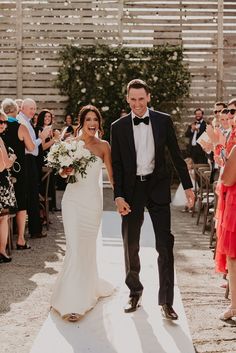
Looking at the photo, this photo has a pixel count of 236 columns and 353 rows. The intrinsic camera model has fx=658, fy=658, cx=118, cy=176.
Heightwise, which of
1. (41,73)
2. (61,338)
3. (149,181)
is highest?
(41,73)

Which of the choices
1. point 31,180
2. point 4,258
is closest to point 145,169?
point 4,258

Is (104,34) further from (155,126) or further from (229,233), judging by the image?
(229,233)

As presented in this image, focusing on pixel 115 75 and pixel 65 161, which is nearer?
pixel 65 161

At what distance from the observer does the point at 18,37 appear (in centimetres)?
1531

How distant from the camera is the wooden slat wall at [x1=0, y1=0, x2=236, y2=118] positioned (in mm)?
15211

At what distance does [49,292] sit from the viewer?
215 inches

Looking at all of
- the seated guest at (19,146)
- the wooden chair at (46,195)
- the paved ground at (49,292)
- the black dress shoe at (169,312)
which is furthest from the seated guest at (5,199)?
the black dress shoe at (169,312)

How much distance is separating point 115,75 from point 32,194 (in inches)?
297

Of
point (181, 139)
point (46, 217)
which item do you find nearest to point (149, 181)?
point (46, 217)

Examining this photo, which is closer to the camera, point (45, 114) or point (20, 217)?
point (20, 217)

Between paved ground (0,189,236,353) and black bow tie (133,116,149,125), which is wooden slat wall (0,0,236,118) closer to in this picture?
paved ground (0,189,236,353)

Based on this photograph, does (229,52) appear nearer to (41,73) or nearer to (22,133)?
(41,73)

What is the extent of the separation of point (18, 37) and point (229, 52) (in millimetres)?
4938

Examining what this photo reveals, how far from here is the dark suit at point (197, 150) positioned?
44.2 ft
